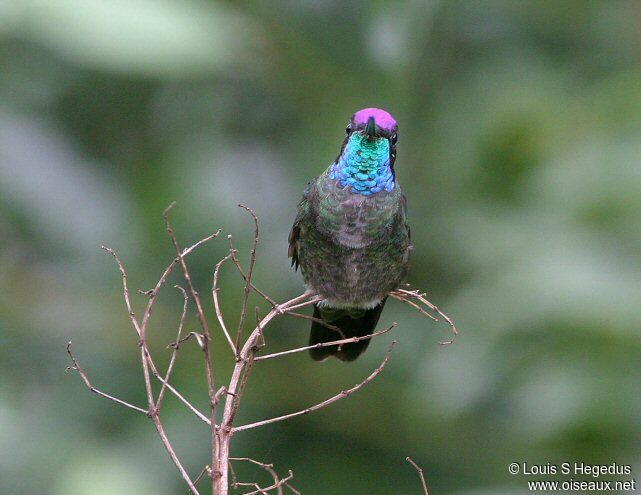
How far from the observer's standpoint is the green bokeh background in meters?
4.23

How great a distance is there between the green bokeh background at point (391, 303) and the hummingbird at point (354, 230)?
955 millimetres

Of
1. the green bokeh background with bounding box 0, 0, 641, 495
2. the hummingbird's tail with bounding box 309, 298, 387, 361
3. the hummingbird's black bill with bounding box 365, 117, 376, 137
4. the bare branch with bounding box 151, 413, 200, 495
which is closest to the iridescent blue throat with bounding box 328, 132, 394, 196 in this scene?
the hummingbird's black bill with bounding box 365, 117, 376, 137

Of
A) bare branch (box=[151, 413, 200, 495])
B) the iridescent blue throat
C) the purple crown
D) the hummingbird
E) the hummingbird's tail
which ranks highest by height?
the purple crown

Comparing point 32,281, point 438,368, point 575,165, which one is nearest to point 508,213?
point 575,165

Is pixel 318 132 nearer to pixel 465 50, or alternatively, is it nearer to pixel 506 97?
pixel 506 97

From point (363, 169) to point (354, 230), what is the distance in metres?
0.21

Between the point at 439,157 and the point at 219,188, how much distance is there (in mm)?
1052

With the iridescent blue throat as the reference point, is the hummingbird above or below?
below

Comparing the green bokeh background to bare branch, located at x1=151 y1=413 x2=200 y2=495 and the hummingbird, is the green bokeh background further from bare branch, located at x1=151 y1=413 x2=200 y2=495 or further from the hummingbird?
bare branch, located at x1=151 y1=413 x2=200 y2=495

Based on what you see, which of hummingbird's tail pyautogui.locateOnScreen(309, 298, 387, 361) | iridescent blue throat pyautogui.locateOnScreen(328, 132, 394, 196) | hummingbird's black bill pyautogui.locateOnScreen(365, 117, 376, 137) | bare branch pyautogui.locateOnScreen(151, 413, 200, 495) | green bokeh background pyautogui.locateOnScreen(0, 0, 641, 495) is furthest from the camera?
green bokeh background pyautogui.locateOnScreen(0, 0, 641, 495)

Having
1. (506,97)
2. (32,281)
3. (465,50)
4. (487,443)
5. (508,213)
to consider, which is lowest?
(487,443)

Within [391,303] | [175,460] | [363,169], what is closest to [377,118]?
[363,169]

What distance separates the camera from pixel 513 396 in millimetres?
4504

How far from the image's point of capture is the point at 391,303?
494cm
